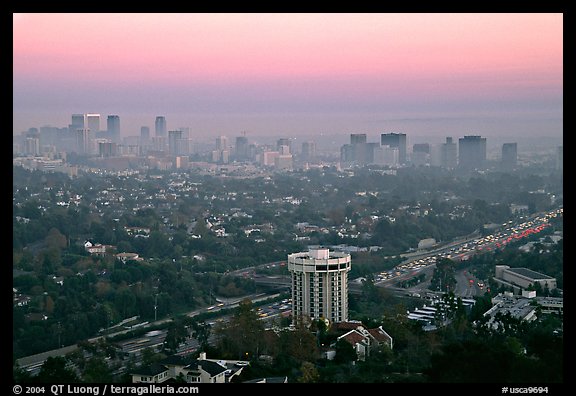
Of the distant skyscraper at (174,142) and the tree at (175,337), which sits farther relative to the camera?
the distant skyscraper at (174,142)

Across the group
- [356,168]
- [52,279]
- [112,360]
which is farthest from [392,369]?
[356,168]

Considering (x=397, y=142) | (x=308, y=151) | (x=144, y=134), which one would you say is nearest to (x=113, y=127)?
(x=144, y=134)

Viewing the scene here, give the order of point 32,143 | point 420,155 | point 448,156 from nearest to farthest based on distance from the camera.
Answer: point 32,143 → point 448,156 → point 420,155

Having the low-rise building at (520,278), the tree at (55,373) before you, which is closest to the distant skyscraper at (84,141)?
the low-rise building at (520,278)

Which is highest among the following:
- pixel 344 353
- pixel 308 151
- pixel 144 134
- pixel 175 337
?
pixel 144 134

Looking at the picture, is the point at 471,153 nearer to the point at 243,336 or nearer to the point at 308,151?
the point at 308,151

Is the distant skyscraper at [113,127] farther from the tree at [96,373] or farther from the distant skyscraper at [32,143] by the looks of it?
the tree at [96,373]
